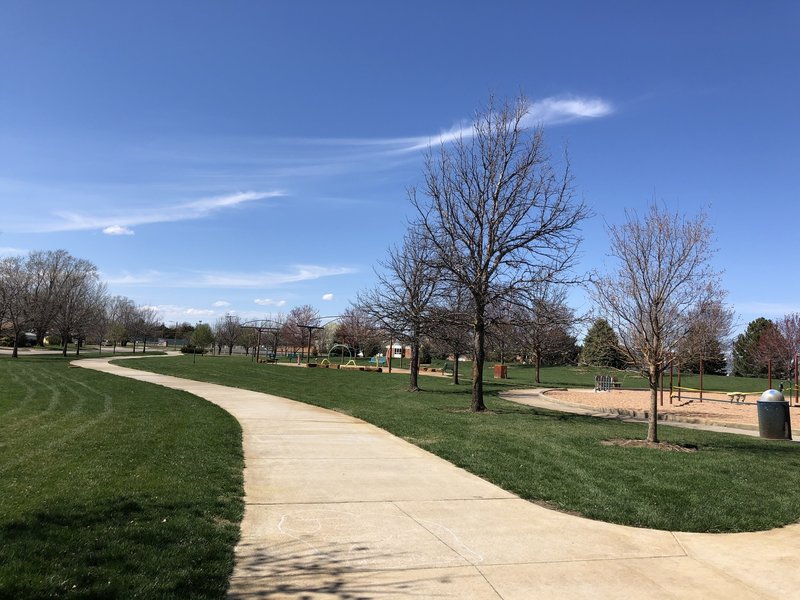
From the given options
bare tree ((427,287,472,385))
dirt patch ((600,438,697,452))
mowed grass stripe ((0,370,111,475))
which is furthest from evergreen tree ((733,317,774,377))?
mowed grass stripe ((0,370,111,475))

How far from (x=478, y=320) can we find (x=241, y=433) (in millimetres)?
7546

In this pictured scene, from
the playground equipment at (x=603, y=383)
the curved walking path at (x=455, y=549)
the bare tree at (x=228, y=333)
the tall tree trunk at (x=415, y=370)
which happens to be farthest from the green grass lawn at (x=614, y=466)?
the bare tree at (x=228, y=333)

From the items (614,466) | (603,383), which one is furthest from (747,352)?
(614,466)

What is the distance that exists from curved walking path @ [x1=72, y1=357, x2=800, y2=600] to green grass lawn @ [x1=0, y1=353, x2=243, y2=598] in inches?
13.1

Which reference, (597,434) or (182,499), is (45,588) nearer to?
(182,499)

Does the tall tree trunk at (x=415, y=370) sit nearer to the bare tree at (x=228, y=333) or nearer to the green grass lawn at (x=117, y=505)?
the green grass lawn at (x=117, y=505)

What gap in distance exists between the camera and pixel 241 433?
11.0 m

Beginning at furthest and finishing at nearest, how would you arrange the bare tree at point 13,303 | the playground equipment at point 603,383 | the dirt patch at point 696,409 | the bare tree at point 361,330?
the bare tree at point 13,303 → the playground equipment at point 603,383 → the bare tree at point 361,330 → the dirt patch at point 696,409

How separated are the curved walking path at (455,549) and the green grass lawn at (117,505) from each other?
0.33 metres

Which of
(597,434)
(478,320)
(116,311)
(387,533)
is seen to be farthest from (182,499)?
(116,311)

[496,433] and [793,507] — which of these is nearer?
[793,507]

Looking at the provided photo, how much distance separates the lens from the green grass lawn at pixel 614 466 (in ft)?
21.5

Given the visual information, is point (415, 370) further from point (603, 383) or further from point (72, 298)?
point (72, 298)

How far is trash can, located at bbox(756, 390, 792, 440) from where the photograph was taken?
1377 cm
